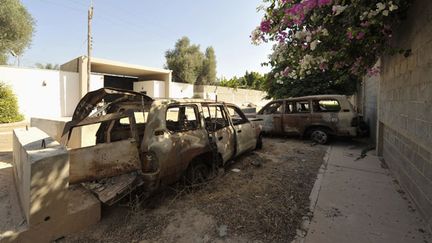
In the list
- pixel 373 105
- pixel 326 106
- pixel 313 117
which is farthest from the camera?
pixel 373 105

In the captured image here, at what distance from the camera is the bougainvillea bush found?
8.19ft

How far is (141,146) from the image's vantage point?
3.24 meters

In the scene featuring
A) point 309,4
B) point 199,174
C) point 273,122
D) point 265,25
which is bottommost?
point 199,174

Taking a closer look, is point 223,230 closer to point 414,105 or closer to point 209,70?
point 414,105

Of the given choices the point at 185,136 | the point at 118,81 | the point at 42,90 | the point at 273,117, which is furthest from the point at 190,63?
the point at 185,136

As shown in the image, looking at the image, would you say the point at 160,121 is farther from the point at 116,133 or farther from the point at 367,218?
the point at 367,218

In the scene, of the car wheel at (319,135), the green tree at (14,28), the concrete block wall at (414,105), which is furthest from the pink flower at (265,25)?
the green tree at (14,28)

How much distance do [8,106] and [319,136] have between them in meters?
16.3

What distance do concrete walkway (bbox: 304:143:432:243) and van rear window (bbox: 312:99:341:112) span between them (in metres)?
2.83

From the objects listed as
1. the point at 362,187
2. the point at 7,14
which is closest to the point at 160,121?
the point at 362,187

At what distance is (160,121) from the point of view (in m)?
3.40

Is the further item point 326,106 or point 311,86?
point 311,86

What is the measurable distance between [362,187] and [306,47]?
9.28ft

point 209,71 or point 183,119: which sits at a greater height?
point 209,71
